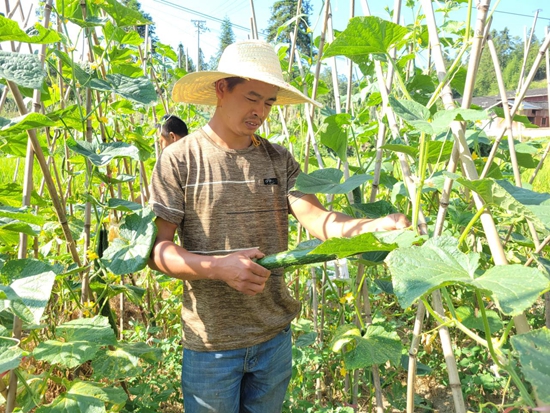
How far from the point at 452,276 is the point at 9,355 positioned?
2.65 feet

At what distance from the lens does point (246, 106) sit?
1.33m

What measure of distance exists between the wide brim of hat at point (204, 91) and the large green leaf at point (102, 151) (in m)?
0.34

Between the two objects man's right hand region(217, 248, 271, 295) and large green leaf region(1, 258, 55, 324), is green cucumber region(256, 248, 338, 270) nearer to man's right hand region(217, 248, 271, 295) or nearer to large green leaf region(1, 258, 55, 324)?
Answer: man's right hand region(217, 248, 271, 295)

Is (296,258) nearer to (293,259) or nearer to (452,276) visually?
(293,259)

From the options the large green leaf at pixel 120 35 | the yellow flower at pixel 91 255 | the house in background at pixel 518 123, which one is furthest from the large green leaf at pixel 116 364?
the house in background at pixel 518 123

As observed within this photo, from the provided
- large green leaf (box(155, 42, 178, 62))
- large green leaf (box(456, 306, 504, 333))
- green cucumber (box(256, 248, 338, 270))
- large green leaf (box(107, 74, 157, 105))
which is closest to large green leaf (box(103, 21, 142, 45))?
large green leaf (box(107, 74, 157, 105))

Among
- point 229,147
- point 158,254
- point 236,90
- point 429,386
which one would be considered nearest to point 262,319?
point 158,254

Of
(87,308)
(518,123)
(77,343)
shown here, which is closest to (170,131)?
(87,308)

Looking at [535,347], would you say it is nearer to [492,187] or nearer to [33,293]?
[492,187]

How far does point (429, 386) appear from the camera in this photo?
7.04 ft

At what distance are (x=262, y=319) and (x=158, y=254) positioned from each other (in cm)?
38

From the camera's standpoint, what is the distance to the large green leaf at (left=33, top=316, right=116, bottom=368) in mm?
1115

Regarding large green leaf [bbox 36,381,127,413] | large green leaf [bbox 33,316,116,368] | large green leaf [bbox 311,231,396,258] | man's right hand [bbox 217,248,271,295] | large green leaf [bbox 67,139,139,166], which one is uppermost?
large green leaf [bbox 67,139,139,166]

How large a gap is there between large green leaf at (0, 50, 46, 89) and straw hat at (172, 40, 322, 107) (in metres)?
0.51
